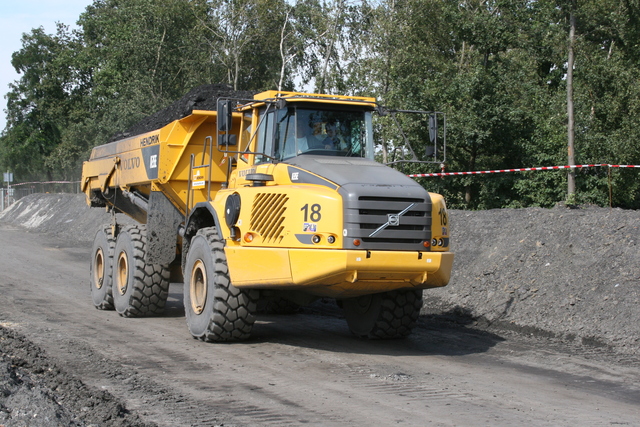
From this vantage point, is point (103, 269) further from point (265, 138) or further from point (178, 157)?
point (265, 138)

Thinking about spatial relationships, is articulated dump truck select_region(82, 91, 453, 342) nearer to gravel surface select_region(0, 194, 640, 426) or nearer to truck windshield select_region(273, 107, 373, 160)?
truck windshield select_region(273, 107, 373, 160)

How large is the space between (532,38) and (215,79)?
2209cm

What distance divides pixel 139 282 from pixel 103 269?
4.99 feet

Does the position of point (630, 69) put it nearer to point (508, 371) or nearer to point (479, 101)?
point (479, 101)

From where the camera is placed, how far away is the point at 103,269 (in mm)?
12109

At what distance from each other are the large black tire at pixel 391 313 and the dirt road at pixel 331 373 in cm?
17

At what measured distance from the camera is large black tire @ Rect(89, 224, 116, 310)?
11.8 meters

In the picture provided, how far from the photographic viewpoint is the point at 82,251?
73.3 ft

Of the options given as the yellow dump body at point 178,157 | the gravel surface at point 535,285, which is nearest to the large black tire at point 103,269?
the yellow dump body at point 178,157

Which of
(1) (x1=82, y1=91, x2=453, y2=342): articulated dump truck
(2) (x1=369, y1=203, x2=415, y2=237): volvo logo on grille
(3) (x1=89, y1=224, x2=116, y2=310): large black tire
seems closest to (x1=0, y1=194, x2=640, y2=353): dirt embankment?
(1) (x1=82, y1=91, x2=453, y2=342): articulated dump truck

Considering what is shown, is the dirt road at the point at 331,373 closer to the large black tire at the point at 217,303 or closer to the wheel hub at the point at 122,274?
the large black tire at the point at 217,303

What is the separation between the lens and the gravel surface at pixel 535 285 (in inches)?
291

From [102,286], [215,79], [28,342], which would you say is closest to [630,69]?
[102,286]

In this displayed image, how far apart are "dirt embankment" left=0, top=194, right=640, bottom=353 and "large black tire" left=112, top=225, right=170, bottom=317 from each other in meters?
4.39
